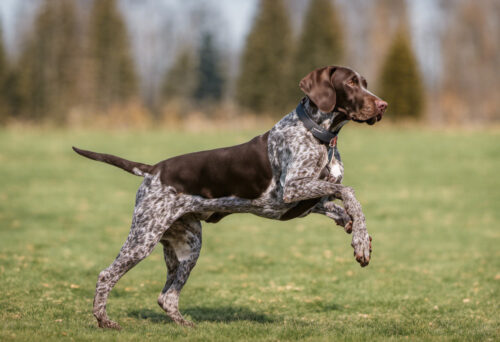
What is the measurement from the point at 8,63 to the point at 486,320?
46.1m

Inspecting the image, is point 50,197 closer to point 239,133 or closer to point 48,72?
point 239,133

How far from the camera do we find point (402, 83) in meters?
41.8

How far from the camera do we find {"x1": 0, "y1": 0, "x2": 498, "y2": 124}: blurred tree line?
45.8 m

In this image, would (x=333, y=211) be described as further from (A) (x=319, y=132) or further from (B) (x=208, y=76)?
(B) (x=208, y=76)

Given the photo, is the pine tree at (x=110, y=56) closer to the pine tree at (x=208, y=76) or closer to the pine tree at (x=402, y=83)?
the pine tree at (x=208, y=76)

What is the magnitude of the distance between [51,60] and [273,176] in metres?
49.3

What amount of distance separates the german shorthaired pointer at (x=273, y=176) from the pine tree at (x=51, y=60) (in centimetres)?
4488

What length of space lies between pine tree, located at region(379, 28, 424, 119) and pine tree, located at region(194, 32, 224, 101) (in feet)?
58.5

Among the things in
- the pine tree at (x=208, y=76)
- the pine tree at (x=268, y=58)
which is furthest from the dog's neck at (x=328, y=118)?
the pine tree at (x=208, y=76)

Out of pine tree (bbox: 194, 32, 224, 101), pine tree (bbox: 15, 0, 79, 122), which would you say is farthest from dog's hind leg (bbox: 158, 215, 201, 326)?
pine tree (bbox: 194, 32, 224, 101)

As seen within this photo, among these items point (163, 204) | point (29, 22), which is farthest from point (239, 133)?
point (29, 22)

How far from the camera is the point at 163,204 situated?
20.8ft

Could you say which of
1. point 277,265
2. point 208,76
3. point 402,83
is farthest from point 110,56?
point 277,265

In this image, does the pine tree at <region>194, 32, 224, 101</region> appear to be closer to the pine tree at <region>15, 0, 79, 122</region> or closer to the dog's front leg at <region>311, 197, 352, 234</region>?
the pine tree at <region>15, 0, 79, 122</region>
